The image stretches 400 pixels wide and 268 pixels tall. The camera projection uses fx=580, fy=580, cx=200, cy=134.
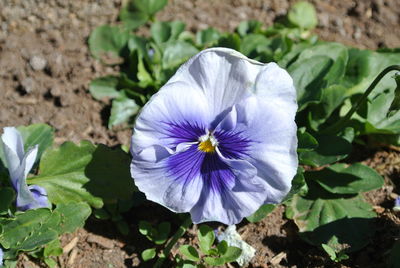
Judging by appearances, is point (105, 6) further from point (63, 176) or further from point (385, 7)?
point (385, 7)

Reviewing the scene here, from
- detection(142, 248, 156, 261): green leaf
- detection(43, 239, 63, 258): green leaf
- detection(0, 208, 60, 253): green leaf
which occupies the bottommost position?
detection(142, 248, 156, 261): green leaf

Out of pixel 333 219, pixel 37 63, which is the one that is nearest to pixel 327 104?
pixel 333 219

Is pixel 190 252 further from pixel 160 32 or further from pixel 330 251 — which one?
pixel 160 32

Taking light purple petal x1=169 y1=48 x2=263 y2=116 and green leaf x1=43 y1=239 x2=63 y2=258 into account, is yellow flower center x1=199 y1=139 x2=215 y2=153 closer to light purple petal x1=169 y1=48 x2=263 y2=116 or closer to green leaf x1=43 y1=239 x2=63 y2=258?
light purple petal x1=169 y1=48 x2=263 y2=116

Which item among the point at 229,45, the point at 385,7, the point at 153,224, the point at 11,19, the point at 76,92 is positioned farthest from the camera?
the point at 385,7

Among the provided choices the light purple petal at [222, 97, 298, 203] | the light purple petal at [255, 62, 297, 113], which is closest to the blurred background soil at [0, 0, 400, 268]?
the light purple petal at [222, 97, 298, 203]

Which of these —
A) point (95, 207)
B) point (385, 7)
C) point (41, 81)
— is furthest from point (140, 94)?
point (385, 7)

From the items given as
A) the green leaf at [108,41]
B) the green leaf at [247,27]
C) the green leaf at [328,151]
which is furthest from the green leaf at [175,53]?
the green leaf at [328,151]
